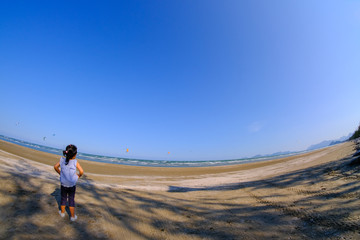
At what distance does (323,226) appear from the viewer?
3.68m

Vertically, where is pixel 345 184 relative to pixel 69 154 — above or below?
below

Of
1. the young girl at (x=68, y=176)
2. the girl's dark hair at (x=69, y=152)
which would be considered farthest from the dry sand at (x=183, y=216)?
the girl's dark hair at (x=69, y=152)

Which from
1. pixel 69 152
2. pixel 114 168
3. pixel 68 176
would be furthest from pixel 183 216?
pixel 114 168

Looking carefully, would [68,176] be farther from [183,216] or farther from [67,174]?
[183,216]

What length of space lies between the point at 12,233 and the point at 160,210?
3.67 meters

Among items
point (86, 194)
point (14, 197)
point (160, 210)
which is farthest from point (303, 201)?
point (14, 197)

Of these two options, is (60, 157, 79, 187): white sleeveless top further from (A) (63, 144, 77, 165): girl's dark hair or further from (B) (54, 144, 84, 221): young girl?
(A) (63, 144, 77, 165): girl's dark hair

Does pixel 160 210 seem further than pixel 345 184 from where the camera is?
→ No

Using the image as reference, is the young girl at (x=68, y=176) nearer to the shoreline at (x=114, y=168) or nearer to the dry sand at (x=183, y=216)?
the dry sand at (x=183, y=216)

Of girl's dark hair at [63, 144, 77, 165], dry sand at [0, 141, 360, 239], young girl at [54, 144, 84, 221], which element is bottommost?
dry sand at [0, 141, 360, 239]

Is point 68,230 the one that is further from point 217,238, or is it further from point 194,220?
point 217,238

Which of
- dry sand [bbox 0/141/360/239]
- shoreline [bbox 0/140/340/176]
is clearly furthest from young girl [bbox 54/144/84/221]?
shoreline [bbox 0/140/340/176]

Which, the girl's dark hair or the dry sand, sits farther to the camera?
the girl's dark hair

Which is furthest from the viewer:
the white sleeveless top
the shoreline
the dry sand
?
the shoreline
